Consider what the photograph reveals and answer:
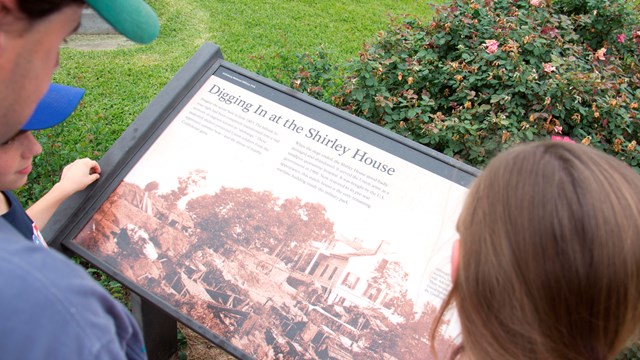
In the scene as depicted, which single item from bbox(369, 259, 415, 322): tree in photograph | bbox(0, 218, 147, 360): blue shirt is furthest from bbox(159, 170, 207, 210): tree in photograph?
bbox(0, 218, 147, 360): blue shirt

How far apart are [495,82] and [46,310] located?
8.17 ft

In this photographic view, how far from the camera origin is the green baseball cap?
110 centimetres

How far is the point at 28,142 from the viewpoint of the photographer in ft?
5.05

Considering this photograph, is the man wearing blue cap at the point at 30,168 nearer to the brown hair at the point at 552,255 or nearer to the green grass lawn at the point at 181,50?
the brown hair at the point at 552,255

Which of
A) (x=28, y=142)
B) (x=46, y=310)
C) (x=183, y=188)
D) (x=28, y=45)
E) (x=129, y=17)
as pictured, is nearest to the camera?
(x=46, y=310)

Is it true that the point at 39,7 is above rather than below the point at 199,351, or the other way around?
above

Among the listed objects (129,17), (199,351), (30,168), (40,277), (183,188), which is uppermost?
(129,17)

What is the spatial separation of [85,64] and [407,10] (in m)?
3.71

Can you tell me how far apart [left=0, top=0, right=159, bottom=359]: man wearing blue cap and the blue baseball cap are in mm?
760

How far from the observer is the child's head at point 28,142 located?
4.92 ft

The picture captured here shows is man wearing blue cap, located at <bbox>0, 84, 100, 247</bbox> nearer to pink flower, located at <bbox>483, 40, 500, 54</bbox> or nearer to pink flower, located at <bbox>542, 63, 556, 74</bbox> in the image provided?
pink flower, located at <bbox>483, 40, 500, 54</bbox>

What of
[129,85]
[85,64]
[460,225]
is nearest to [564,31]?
[460,225]

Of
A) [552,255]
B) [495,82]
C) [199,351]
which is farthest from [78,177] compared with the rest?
[495,82]

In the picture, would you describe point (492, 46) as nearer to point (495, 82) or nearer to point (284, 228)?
point (495, 82)
